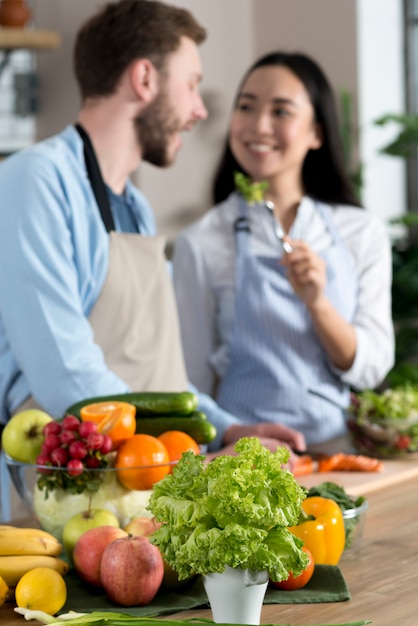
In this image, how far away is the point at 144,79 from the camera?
8.87 ft

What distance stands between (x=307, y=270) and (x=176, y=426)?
3.69ft

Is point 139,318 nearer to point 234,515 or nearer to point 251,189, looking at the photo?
point 251,189

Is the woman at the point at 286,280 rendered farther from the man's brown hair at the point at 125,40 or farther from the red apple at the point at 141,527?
the red apple at the point at 141,527

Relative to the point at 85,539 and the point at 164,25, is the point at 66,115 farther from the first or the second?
the point at 85,539

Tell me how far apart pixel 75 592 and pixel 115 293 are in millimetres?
1084

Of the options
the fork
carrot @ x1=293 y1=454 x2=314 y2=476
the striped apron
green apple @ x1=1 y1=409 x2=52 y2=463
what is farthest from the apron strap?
green apple @ x1=1 y1=409 x2=52 y2=463

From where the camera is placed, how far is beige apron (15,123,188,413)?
2490 mm

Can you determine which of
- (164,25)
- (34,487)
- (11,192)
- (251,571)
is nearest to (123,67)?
(164,25)

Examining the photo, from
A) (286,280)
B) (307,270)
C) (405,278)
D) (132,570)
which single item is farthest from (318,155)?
(132,570)

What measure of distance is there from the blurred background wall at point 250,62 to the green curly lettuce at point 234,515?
3.35 meters

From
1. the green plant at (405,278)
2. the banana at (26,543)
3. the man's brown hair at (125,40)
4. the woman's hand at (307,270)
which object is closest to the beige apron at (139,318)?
the man's brown hair at (125,40)

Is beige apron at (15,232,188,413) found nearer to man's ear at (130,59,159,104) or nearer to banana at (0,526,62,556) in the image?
man's ear at (130,59,159,104)

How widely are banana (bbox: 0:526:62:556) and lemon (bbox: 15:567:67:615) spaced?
9 cm

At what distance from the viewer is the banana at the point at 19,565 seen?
58.7 inches
